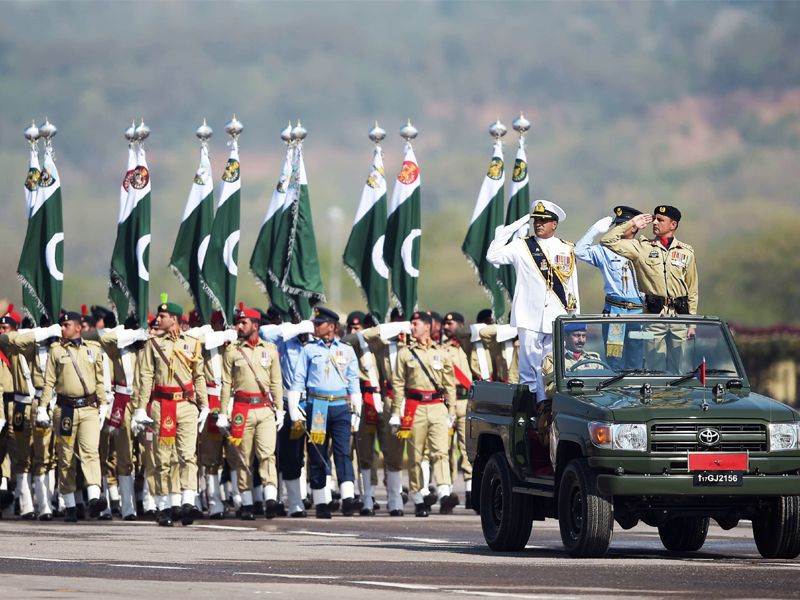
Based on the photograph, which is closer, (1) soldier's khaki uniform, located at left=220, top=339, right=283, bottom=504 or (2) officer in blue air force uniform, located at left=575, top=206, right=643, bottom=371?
(2) officer in blue air force uniform, located at left=575, top=206, right=643, bottom=371

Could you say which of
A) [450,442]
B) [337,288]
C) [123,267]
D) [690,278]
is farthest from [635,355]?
[337,288]

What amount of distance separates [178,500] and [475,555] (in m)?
5.53

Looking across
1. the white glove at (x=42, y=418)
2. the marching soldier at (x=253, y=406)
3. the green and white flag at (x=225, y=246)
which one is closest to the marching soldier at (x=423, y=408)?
the marching soldier at (x=253, y=406)

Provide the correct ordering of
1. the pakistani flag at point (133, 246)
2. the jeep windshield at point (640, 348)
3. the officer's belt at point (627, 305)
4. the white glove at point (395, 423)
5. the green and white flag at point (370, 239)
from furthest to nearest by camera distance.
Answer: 1. the green and white flag at point (370, 239)
2. the pakistani flag at point (133, 246)
3. the white glove at point (395, 423)
4. the officer's belt at point (627, 305)
5. the jeep windshield at point (640, 348)

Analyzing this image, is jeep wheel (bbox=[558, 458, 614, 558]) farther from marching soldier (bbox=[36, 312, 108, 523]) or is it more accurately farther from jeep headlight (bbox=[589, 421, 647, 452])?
marching soldier (bbox=[36, 312, 108, 523])

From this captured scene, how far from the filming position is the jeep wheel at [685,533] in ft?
43.7

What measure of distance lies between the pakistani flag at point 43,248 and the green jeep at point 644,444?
9915 mm

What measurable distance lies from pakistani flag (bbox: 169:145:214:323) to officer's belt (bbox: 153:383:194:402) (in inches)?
165

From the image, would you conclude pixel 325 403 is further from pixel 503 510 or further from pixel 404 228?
pixel 503 510

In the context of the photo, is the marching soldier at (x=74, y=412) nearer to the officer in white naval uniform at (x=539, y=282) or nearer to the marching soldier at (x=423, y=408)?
the marching soldier at (x=423, y=408)

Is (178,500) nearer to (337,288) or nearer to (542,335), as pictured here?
(542,335)

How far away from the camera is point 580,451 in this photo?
11.9m

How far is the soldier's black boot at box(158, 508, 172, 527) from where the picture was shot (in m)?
17.2

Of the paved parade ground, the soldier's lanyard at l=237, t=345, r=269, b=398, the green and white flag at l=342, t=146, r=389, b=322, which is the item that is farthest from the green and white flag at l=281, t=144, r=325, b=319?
the paved parade ground
